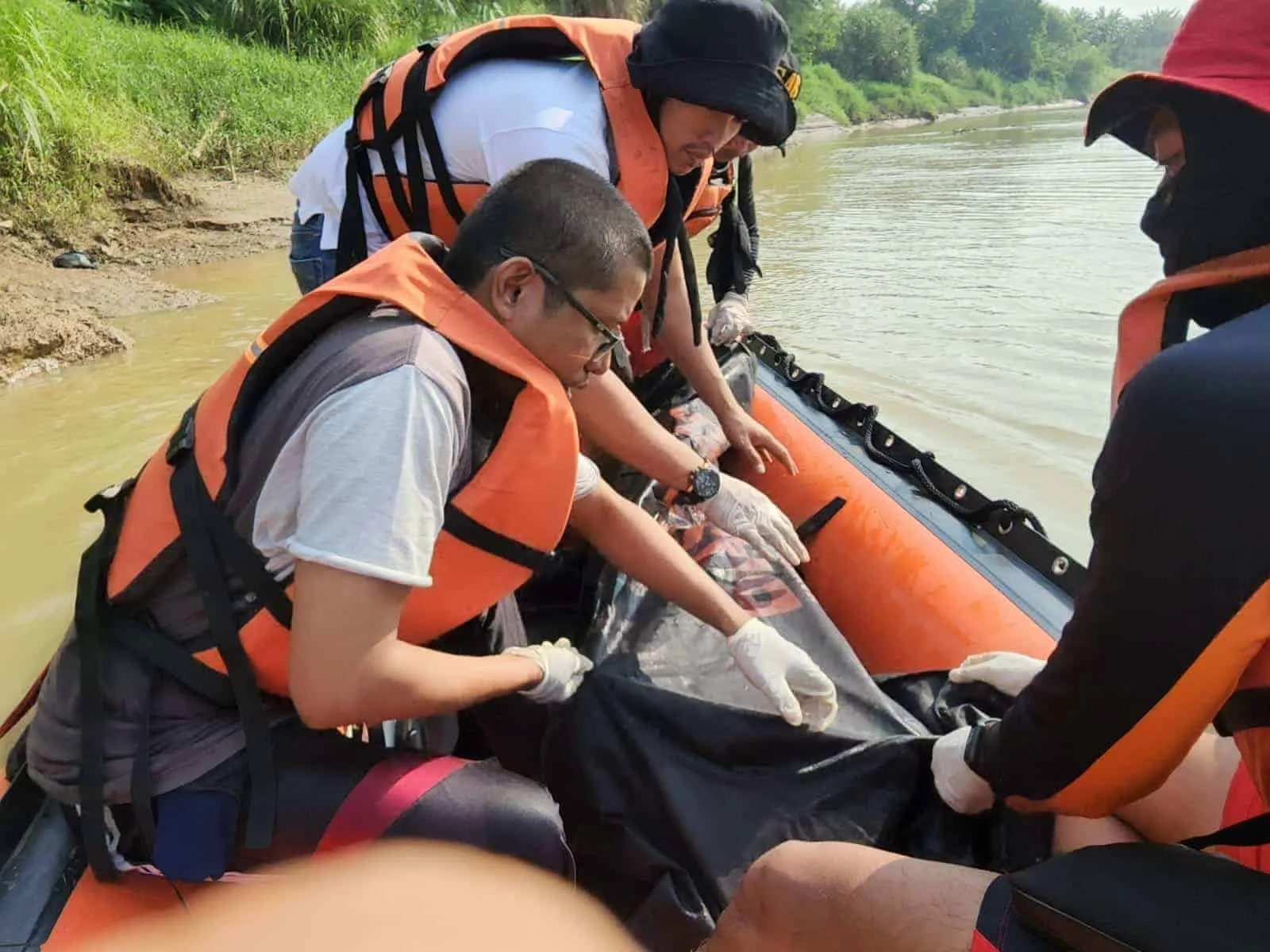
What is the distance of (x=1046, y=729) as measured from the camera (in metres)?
1.21

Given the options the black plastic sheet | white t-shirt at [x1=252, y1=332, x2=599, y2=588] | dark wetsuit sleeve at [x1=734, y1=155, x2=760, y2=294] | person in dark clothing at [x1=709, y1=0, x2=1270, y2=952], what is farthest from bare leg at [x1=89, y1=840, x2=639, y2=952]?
dark wetsuit sleeve at [x1=734, y1=155, x2=760, y2=294]

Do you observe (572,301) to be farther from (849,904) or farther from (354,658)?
(849,904)

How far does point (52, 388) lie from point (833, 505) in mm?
3972

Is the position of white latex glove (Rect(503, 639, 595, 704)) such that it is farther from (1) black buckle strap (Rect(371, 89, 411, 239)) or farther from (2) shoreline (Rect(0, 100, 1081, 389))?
(2) shoreline (Rect(0, 100, 1081, 389))

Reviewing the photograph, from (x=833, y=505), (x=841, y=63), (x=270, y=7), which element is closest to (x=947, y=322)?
(x=833, y=505)

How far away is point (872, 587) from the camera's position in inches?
87.2

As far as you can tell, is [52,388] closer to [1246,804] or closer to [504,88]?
[504,88]

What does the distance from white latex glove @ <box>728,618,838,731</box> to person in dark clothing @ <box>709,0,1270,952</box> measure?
0.27 metres

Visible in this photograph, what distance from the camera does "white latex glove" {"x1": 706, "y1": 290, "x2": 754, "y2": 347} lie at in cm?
365

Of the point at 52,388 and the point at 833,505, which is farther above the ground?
the point at 833,505

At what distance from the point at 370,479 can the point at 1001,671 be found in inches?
44.2

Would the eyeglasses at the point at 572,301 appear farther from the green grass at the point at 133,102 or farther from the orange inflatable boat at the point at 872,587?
the green grass at the point at 133,102

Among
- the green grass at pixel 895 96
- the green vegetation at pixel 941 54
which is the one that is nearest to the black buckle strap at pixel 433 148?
the green vegetation at pixel 941 54

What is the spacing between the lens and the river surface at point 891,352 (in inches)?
147
